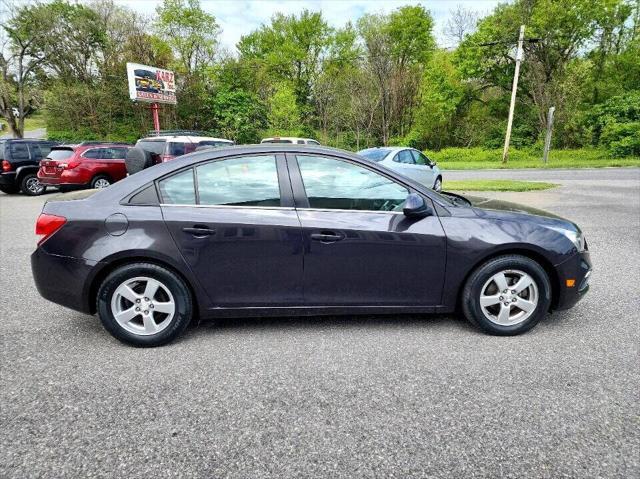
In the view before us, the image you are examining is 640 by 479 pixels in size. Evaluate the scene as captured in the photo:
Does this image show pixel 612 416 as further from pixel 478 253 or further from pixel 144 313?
pixel 144 313

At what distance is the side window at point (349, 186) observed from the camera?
323 cm

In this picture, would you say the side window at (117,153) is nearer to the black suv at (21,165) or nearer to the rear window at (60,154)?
the rear window at (60,154)

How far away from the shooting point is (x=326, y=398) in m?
2.48

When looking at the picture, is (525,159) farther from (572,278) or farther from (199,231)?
(199,231)

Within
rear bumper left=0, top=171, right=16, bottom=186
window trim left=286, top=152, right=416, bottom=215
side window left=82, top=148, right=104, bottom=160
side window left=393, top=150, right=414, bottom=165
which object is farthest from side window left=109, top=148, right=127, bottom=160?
window trim left=286, top=152, right=416, bottom=215

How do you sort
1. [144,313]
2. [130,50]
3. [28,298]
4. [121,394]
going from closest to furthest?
[121,394], [144,313], [28,298], [130,50]

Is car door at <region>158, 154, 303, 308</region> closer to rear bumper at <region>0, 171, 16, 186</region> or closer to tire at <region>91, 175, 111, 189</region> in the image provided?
tire at <region>91, 175, 111, 189</region>

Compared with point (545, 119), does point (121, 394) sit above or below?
below

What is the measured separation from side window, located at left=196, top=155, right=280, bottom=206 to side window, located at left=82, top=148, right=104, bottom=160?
38.0 ft

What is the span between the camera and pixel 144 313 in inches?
122

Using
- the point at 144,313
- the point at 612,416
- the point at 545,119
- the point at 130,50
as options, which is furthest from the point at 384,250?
the point at 130,50

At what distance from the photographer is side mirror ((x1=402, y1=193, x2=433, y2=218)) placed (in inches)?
122

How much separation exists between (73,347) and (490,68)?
38970 millimetres

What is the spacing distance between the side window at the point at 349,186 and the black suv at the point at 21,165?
13.6m
